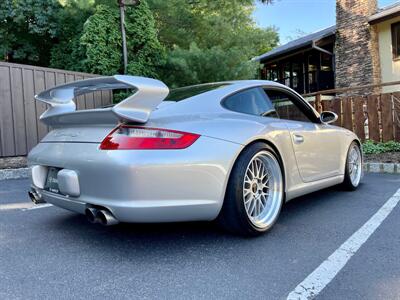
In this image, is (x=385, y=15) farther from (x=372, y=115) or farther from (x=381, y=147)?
(x=381, y=147)

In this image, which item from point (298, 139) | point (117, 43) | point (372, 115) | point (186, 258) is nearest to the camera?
point (186, 258)

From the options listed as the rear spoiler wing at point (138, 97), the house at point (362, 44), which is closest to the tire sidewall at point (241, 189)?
the rear spoiler wing at point (138, 97)

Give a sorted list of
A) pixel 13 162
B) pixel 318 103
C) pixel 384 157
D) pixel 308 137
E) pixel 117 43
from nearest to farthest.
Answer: pixel 308 137 < pixel 13 162 < pixel 384 157 < pixel 318 103 < pixel 117 43

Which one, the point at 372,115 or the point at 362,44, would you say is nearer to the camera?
the point at 372,115

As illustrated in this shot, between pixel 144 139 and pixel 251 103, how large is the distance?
3.96 ft

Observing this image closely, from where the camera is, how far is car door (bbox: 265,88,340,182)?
348cm

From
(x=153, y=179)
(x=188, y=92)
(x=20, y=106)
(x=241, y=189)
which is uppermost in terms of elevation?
(x=20, y=106)

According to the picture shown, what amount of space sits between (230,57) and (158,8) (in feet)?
9.51

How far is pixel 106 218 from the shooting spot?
→ 2.42 m

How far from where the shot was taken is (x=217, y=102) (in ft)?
9.64

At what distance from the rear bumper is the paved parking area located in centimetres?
31

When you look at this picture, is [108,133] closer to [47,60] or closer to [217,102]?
[217,102]

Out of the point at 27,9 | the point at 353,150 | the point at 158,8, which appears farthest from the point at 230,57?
the point at 27,9

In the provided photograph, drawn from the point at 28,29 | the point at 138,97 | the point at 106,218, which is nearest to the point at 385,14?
the point at 28,29
